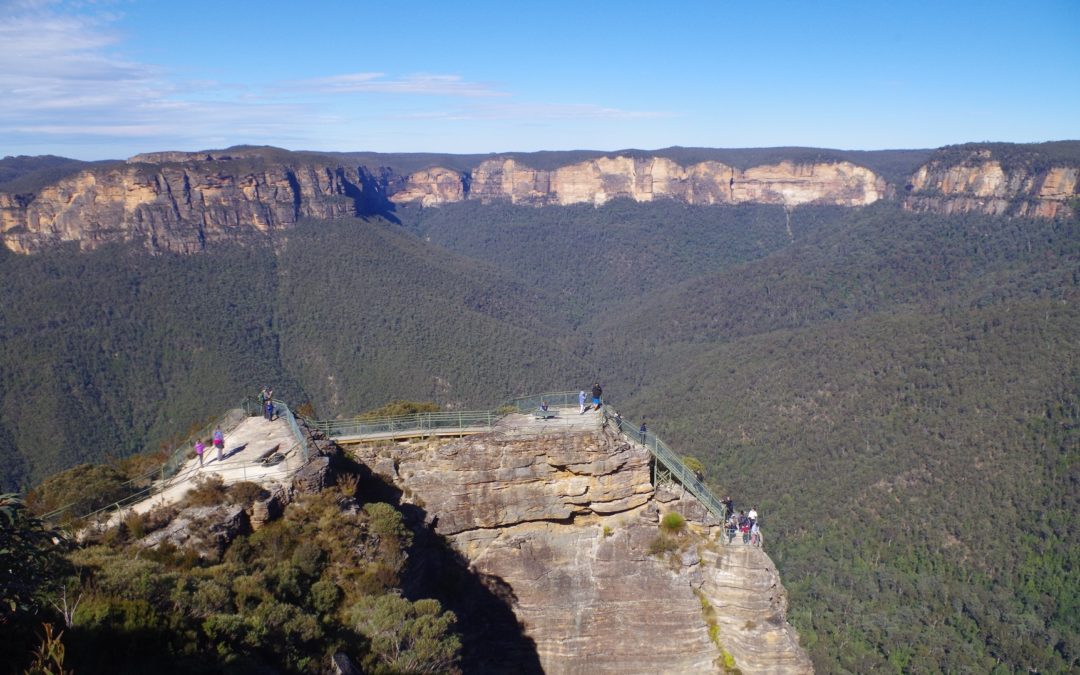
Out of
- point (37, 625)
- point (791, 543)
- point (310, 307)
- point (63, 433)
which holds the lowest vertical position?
point (791, 543)

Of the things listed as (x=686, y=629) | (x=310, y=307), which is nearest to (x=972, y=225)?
(x=310, y=307)

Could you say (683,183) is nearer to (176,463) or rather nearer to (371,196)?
(371,196)

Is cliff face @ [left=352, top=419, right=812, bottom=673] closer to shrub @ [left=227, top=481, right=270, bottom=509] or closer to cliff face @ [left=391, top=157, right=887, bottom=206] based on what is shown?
shrub @ [left=227, top=481, right=270, bottom=509]

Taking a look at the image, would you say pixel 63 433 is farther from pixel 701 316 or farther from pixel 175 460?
pixel 701 316

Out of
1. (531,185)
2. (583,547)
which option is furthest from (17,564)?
(531,185)

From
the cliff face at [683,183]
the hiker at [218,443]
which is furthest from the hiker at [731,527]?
the cliff face at [683,183]

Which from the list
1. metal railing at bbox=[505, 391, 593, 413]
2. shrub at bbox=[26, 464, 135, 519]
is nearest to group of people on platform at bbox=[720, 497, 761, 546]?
metal railing at bbox=[505, 391, 593, 413]
